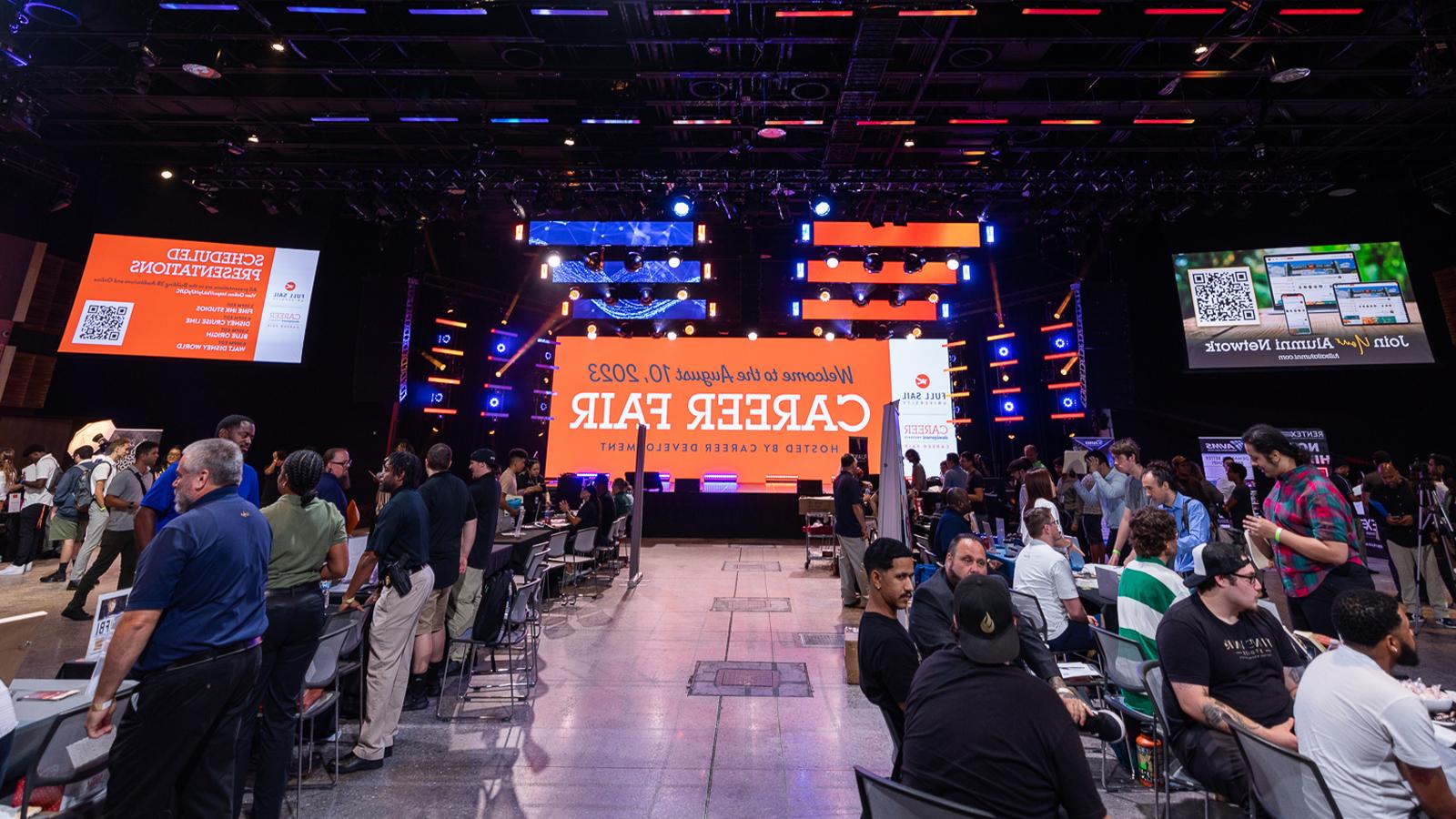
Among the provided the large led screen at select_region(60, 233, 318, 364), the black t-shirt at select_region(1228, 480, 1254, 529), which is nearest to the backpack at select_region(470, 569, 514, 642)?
the large led screen at select_region(60, 233, 318, 364)

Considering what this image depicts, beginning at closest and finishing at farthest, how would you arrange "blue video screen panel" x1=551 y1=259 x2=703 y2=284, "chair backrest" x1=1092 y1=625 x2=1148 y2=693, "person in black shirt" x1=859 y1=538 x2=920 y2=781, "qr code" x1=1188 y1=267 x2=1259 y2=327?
"person in black shirt" x1=859 y1=538 x2=920 y2=781 → "chair backrest" x1=1092 y1=625 x2=1148 y2=693 → "qr code" x1=1188 y1=267 x2=1259 y2=327 → "blue video screen panel" x1=551 y1=259 x2=703 y2=284

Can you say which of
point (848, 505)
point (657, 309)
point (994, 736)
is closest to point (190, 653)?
point (994, 736)

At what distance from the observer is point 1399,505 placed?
5879mm

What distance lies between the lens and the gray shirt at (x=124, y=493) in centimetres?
540

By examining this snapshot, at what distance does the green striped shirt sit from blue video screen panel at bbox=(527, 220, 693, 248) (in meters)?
8.76

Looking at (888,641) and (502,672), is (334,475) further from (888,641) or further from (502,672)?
(888,641)

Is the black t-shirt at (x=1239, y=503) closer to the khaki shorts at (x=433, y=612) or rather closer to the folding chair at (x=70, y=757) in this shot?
the khaki shorts at (x=433, y=612)

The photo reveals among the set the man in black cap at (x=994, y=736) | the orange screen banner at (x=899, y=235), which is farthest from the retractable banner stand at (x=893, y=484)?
the orange screen banner at (x=899, y=235)

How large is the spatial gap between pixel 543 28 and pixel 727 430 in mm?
7818

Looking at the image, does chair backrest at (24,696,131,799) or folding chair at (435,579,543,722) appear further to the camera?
folding chair at (435,579,543,722)

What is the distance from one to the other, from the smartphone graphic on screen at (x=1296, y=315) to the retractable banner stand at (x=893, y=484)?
32.7ft

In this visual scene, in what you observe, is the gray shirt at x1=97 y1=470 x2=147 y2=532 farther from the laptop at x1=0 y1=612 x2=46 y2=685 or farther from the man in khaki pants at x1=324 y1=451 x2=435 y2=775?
the laptop at x1=0 y1=612 x2=46 y2=685

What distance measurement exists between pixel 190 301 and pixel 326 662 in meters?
10.6

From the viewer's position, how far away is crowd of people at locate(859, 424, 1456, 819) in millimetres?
1392
